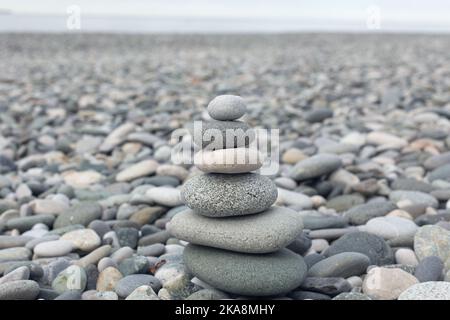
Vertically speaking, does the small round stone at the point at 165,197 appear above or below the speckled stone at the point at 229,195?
below

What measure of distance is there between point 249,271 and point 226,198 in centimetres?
44

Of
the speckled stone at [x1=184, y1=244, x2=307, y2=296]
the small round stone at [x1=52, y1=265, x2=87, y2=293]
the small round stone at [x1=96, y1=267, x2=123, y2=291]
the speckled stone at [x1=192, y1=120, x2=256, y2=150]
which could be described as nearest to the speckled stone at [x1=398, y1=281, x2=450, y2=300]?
the speckled stone at [x1=184, y1=244, x2=307, y2=296]

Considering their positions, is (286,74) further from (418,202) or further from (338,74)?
(418,202)

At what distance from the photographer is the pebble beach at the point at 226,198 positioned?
121 inches

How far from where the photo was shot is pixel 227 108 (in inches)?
127

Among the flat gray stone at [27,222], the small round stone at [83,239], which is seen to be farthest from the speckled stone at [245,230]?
the flat gray stone at [27,222]

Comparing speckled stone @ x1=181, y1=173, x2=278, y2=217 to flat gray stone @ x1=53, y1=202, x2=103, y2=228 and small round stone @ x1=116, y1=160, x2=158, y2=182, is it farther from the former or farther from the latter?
small round stone @ x1=116, y1=160, x2=158, y2=182

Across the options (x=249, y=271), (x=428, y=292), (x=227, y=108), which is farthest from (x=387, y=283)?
(x=227, y=108)

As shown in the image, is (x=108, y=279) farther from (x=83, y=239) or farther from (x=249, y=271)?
(x=249, y=271)

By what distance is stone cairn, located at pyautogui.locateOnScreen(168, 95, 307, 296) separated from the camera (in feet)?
9.80

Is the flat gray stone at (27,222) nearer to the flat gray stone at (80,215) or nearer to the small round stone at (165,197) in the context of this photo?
the flat gray stone at (80,215)

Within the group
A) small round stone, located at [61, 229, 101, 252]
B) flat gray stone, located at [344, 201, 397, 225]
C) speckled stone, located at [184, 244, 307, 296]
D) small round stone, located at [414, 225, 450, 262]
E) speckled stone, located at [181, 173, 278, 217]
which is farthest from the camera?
flat gray stone, located at [344, 201, 397, 225]

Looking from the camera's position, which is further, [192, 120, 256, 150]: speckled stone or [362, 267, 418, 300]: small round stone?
[192, 120, 256, 150]: speckled stone

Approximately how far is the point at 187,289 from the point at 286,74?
10.9 metres
